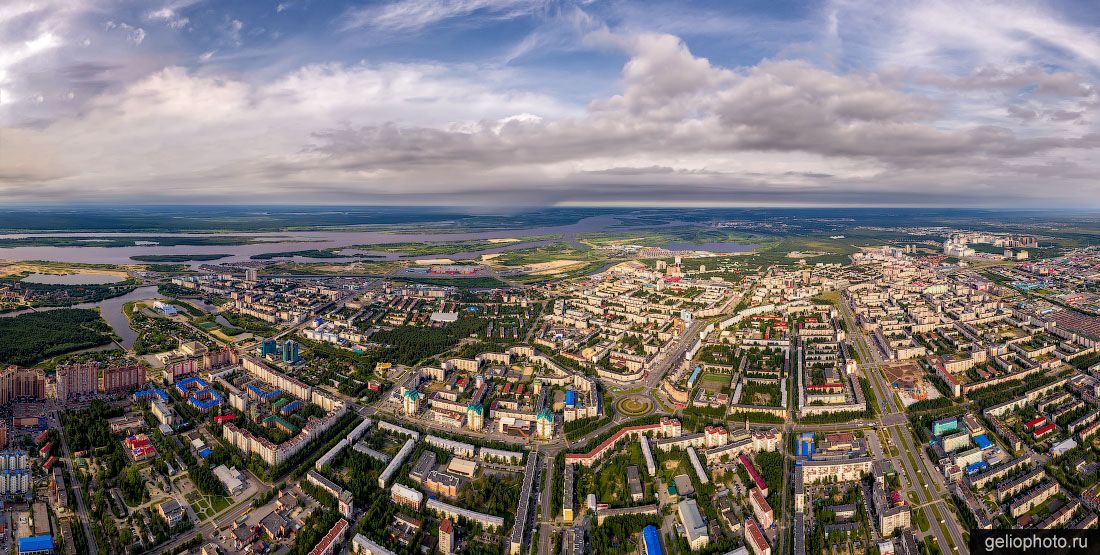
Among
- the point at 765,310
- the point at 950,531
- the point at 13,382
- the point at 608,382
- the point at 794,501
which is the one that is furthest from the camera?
the point at 765,310

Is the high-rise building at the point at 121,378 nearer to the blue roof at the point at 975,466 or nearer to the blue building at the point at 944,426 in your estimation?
the blue roof at the point at 975,466

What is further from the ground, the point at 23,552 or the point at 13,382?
the point at 13,382

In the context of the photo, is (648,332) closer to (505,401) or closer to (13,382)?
(505,401)

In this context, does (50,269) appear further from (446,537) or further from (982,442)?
(982,442)

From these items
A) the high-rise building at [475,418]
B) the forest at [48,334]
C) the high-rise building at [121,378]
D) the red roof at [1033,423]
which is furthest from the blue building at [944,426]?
the forest at [48,334]

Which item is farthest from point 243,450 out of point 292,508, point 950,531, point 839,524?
point 950,531

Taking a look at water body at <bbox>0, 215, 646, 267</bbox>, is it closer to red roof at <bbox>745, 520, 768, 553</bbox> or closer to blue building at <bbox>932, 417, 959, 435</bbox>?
blue building at <bbox>932, 417, 959, 435</bbox>
